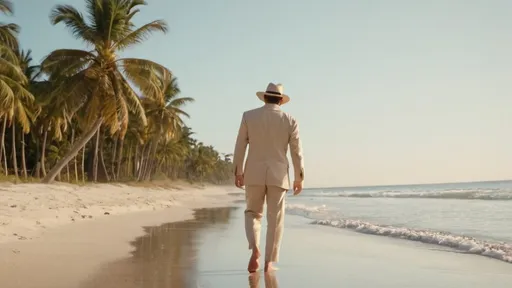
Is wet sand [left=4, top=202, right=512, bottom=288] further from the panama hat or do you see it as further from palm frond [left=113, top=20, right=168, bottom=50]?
palm frond [left=113, top=20, right=168, bottom=50]

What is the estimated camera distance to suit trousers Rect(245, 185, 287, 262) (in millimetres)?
4359

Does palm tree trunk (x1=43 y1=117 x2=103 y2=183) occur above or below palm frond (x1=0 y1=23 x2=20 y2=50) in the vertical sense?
Result: below

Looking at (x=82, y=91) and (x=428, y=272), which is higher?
(x=82, y=91)

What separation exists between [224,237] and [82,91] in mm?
12575

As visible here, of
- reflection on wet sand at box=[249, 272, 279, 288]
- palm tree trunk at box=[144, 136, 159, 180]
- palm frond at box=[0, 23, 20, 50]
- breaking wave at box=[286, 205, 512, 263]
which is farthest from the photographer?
palm tree trunk at box=[144, 136, 159, 180]

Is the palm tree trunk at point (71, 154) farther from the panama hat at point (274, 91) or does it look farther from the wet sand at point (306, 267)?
the panama hat at point (274, 91)

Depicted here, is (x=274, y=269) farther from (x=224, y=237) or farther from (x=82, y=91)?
(x=82, y=91)

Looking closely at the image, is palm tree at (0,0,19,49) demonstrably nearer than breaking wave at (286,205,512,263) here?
No

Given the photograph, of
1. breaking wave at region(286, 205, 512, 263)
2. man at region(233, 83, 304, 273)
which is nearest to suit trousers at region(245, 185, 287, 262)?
man at region(233, 83, 304, 273)

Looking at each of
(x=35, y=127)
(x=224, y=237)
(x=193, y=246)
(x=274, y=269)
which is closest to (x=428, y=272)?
(x=274, y=269)

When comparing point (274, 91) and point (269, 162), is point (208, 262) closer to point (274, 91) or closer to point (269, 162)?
point (269, 162)

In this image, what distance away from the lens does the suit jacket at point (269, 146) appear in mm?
4301

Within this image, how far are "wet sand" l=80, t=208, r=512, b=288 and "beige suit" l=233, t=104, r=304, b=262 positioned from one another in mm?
452

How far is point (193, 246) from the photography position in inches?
253
